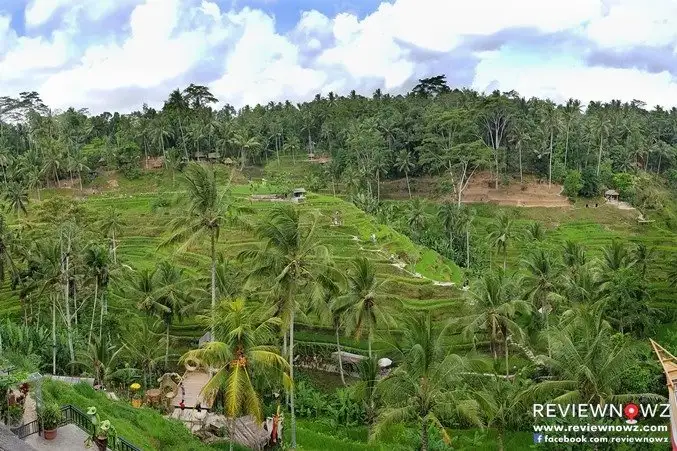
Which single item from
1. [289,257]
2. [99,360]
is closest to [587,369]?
[289,257]

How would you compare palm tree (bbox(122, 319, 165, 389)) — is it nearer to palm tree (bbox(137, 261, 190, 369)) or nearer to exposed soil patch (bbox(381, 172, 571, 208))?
palm tree (bbox(137, 261, 190, 369))

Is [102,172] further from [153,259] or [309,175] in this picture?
[153,259]

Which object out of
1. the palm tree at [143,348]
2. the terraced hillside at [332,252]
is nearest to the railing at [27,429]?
the palm tree at [143,348]

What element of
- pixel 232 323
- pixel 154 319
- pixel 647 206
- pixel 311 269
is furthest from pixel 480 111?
pixel 232 323

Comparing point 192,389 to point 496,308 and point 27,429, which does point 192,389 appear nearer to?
point 27,429

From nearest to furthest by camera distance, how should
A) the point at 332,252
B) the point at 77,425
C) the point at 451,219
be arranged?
the point at 77,425 < the point at 332,252 < the point at 451,219

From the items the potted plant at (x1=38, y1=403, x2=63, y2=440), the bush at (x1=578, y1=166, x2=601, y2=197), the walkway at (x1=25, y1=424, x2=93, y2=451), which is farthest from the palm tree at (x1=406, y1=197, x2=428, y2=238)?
the potted plant at (x1=38, y1=403, x2=63, y2=440)
